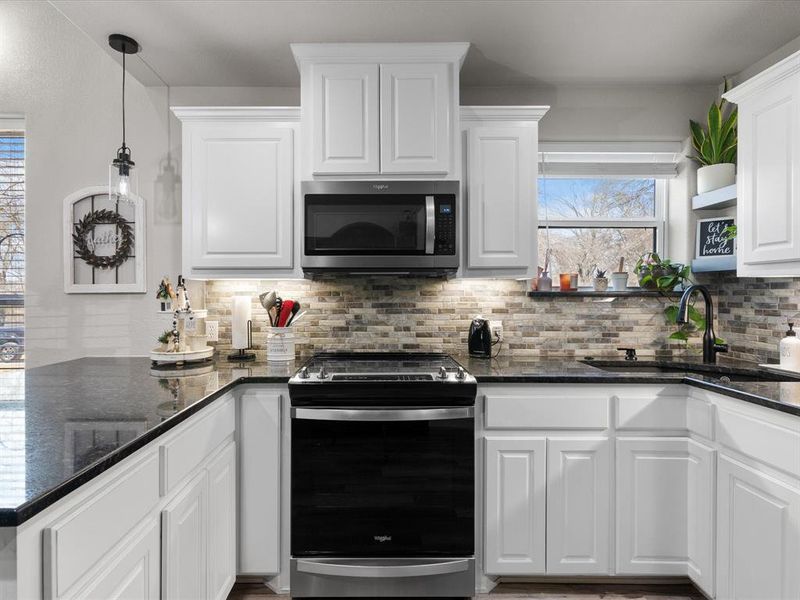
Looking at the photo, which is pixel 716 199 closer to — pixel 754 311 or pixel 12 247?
pixel 754 311

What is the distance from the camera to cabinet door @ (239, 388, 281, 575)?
6.72 ft

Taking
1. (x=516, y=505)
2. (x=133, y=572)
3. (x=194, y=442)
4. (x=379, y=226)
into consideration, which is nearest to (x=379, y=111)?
(x=379, y=226)

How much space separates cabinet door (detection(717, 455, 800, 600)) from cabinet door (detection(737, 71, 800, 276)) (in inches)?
32.0

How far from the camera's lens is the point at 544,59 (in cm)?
247

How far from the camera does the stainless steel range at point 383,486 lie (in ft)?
6.50

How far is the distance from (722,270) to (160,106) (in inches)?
125

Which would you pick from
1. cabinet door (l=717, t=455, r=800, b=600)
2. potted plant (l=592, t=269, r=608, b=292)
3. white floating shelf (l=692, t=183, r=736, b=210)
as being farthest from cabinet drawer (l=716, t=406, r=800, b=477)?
white floating shelf (l=692, t=183, r=736, b=210)

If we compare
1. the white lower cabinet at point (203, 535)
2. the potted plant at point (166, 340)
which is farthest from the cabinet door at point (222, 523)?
the potted plant at point (166, 340)

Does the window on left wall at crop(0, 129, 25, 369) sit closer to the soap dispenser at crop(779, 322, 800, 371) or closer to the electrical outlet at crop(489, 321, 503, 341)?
the electrical outlet at crop(489, 321, 503, 341)

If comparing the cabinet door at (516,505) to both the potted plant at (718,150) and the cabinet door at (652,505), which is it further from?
the potted plant at (718,150)

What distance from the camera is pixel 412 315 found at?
9.01 feet

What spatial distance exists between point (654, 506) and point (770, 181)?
1.41 m

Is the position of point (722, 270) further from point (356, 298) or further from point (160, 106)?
point (160, 106)

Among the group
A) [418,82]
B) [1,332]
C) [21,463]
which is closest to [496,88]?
[418,82]
